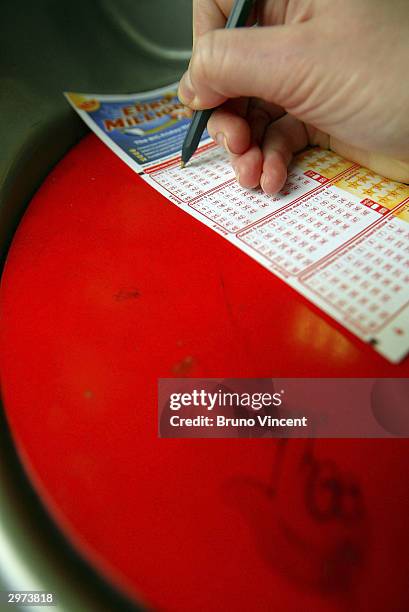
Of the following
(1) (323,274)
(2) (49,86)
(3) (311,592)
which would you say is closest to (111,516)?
(3) (311,592)

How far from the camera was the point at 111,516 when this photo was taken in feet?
1.02

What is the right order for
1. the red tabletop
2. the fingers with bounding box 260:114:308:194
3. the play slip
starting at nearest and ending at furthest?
the red tabletop, the play slip, the fingers with bounding box 260:114:308:194

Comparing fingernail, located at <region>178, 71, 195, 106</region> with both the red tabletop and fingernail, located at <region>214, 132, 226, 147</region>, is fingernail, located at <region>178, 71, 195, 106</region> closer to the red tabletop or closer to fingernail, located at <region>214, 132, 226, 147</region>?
fingernail, located at <region>214, 132, 226, 147</region>

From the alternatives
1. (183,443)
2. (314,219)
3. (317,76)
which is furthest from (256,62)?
(183,443)

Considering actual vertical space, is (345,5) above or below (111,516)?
above

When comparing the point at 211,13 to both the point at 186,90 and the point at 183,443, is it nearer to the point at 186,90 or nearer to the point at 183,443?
the point at 186,90

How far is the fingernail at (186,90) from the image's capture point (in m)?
0.53

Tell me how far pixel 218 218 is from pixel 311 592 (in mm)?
350

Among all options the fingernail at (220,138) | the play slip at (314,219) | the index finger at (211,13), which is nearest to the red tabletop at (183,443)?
the play slip at (314,219)

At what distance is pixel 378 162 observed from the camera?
0.53 m

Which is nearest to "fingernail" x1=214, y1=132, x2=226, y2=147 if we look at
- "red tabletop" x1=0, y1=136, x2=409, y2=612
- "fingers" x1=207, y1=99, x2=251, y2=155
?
"fingers" x1=207, y1=99, x2=251, y2=155

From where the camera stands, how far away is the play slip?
40 cm

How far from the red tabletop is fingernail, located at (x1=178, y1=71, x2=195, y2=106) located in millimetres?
166

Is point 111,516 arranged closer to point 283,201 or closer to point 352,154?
point 283,201
